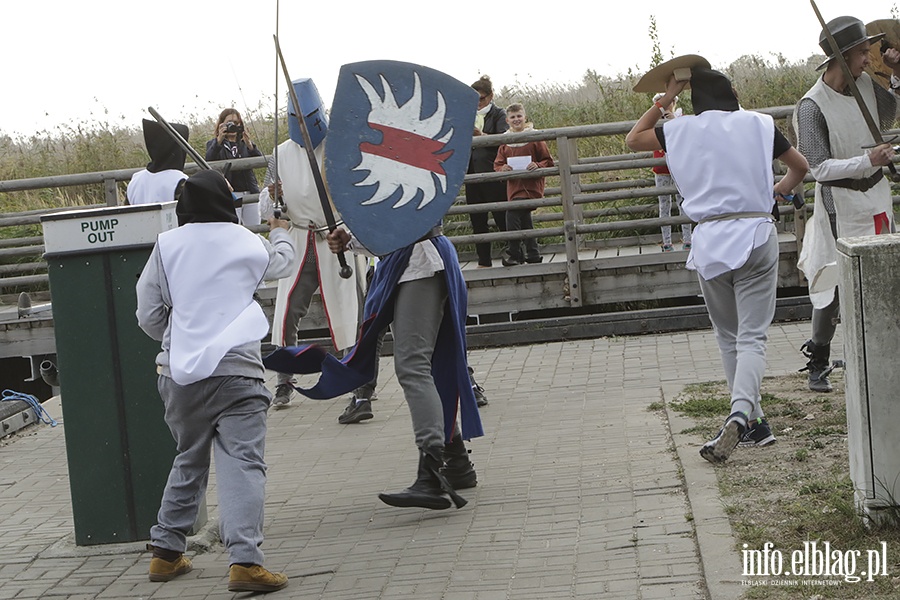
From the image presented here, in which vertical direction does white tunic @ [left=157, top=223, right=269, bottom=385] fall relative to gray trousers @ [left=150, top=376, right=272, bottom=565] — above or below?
above

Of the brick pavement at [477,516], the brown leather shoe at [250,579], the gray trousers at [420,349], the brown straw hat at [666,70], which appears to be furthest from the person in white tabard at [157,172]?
the brown leather shoe at [250,579]

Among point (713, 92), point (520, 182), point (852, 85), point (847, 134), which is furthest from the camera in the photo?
point (520, 182)

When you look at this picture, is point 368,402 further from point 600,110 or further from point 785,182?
point 600,110

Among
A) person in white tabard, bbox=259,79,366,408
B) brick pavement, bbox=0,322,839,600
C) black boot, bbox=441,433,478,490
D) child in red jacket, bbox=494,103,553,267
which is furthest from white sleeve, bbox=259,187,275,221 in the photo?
child in red jacket, bbox=494,103,553,267

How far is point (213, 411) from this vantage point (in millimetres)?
5391

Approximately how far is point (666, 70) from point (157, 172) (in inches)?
156

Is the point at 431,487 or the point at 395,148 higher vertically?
the point at 395,148

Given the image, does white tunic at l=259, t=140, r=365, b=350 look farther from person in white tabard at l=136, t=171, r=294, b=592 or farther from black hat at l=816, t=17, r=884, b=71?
black hat at l=816, t=17, r=884, b=71

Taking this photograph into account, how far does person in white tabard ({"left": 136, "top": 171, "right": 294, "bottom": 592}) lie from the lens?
17.4ft
